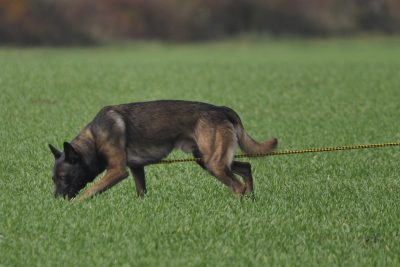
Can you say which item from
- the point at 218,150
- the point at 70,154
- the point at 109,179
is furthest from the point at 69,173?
the point at 218,150

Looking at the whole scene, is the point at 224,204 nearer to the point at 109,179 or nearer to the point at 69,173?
the point at 109,179

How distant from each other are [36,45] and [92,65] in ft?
78.0

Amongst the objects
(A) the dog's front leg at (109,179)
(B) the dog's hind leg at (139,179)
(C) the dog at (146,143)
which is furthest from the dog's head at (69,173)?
(B) the dog's hind leg at (139,179)

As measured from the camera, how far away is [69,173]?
26.6 ft

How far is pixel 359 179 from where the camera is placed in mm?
9945

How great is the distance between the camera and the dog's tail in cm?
838

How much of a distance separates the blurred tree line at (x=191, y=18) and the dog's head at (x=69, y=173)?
46.4 meters

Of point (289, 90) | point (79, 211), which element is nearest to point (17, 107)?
point (289, 90)

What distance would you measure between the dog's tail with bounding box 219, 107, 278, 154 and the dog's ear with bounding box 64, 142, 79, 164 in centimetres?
148

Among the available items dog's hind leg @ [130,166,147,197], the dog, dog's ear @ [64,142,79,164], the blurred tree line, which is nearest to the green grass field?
dog's hind leg @ [130,166,147,197]

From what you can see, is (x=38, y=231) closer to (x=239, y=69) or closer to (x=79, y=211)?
(x=79, y=211)

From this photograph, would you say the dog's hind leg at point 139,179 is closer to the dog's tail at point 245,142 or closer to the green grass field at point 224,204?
the green grass field at point 224,204

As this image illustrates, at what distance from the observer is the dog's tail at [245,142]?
8383mm

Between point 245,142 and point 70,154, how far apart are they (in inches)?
66.4
